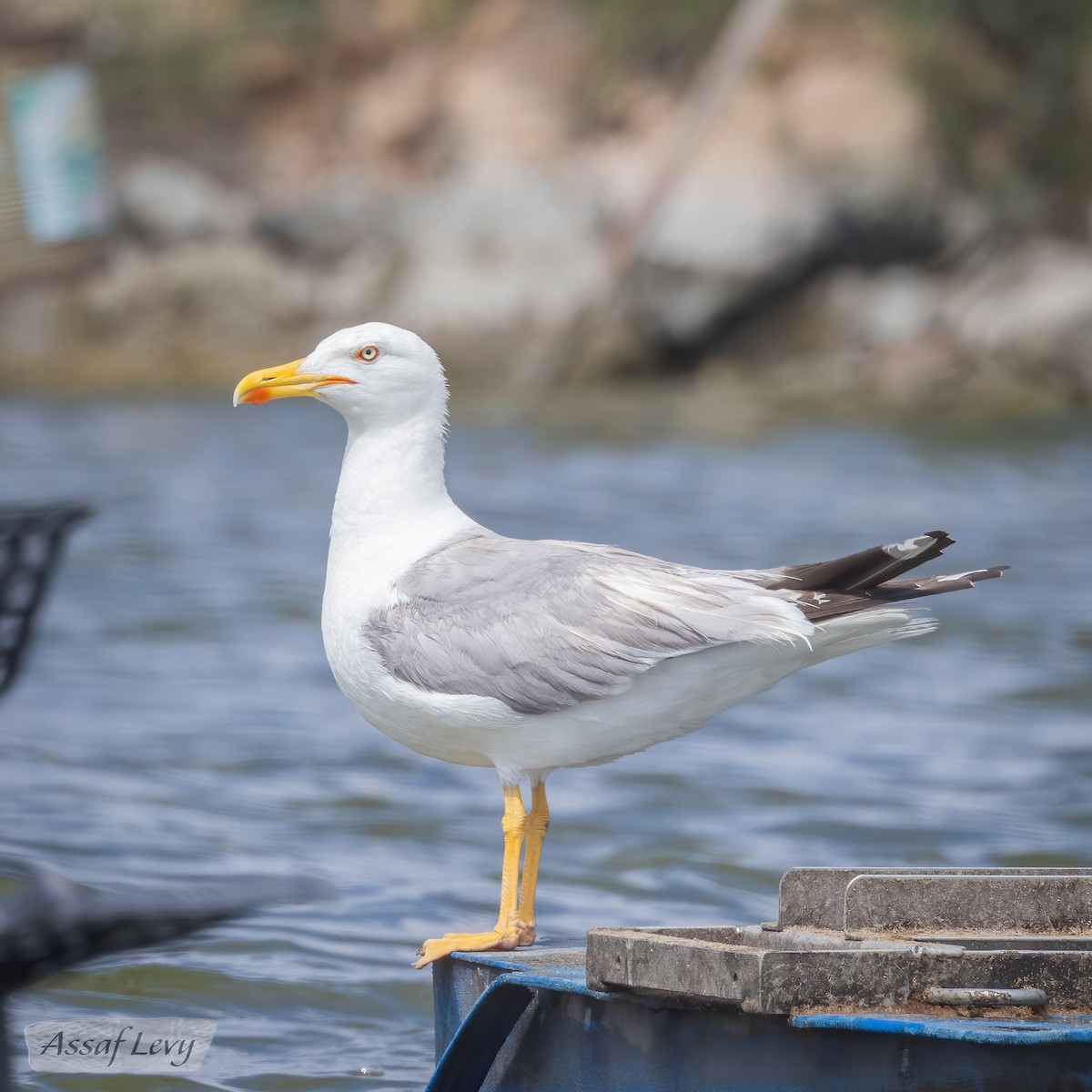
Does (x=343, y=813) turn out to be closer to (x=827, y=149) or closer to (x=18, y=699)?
(x=18, y=699)

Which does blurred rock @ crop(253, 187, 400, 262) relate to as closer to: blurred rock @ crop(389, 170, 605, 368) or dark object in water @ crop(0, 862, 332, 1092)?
blurred rock @ crop(389, 170, 605, 368)

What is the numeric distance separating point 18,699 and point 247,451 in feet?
24.0

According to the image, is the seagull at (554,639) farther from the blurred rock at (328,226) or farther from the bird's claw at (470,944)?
the blurred rock at (328,226)

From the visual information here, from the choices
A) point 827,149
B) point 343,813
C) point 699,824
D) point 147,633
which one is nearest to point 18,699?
point 147,633

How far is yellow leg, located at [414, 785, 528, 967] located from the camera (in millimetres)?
3533

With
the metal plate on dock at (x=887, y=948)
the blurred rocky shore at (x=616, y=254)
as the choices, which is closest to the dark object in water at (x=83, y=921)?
the metal plate on dock at (x=887, y=948)

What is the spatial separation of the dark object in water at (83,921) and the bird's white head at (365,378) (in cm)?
175

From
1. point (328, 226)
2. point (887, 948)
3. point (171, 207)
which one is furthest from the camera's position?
point (171, 207)

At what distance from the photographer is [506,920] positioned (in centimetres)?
362

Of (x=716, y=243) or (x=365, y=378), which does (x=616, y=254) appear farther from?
(x=365, y=378)

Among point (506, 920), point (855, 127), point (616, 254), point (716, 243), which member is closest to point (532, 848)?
point (506, 920)

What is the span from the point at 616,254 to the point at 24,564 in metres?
14.9

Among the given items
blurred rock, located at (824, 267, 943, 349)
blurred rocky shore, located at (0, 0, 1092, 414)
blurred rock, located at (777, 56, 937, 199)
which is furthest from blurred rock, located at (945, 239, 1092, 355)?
blurred rock, located at (777, 56, 937, 199)

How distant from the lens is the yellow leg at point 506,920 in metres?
3.53
